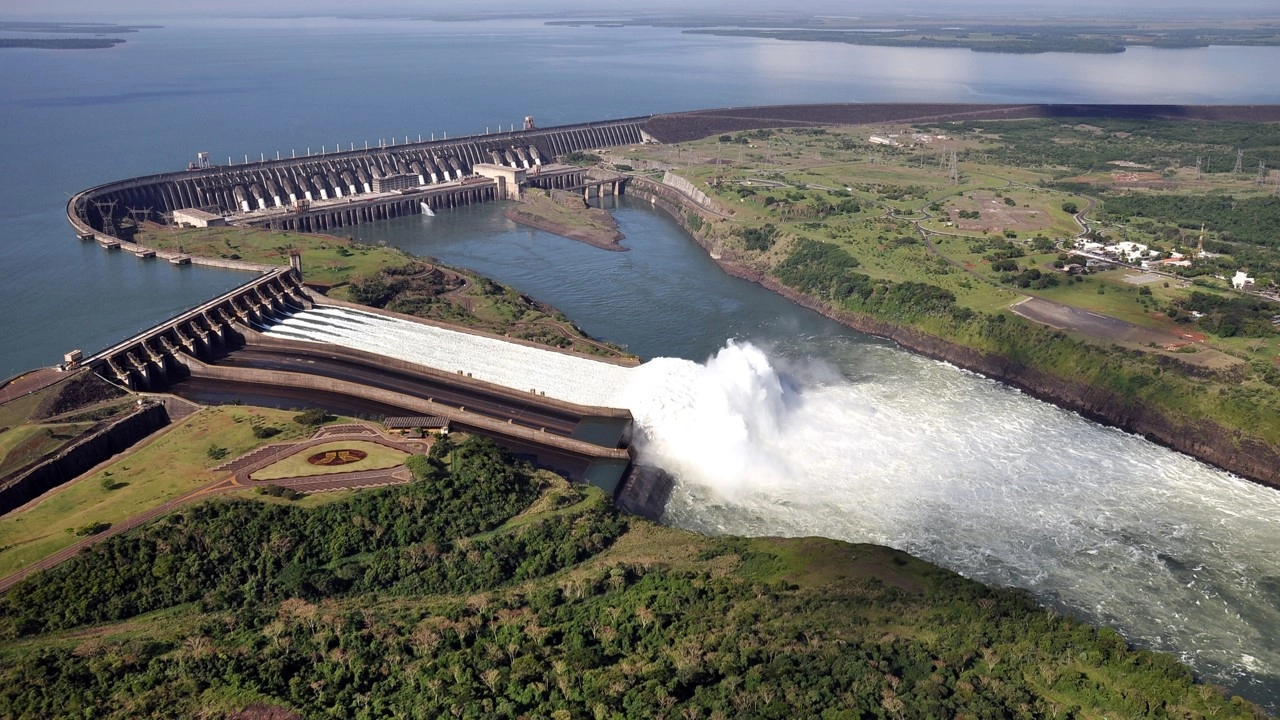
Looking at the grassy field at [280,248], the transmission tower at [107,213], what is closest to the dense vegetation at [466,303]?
the grassy field at [280,248]

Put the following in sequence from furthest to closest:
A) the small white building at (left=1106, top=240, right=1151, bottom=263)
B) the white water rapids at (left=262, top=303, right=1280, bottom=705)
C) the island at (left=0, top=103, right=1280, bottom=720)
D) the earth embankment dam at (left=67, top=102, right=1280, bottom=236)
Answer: the earth embankment dam at (left=67, top=102, right=1280, bottom=236) < the small white building at (left=1106, top=240, right=1151, bottom=263) < the white water rapids at (left=262, top=303, right=1280, bottom=705) < the island at (left=0, top=103, right=1280, bottom=720)

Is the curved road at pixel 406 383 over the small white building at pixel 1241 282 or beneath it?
beneath

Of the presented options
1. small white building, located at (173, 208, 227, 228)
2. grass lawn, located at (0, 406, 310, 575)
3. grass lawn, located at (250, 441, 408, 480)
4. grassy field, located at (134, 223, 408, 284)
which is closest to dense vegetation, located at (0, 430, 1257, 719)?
grass lawn, located at (0, 406, 310, 575)

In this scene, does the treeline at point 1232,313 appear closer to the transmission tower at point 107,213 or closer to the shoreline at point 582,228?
the shoreline at point 582,228

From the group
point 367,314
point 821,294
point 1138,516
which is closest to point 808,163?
point 821,294

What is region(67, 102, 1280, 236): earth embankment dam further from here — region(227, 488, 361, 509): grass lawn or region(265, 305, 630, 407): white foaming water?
region(227, 488, 361, 509): grass lawn

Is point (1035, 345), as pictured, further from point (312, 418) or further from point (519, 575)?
point (312, 418)

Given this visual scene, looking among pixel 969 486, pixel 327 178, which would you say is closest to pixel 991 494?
pixel 969 486
